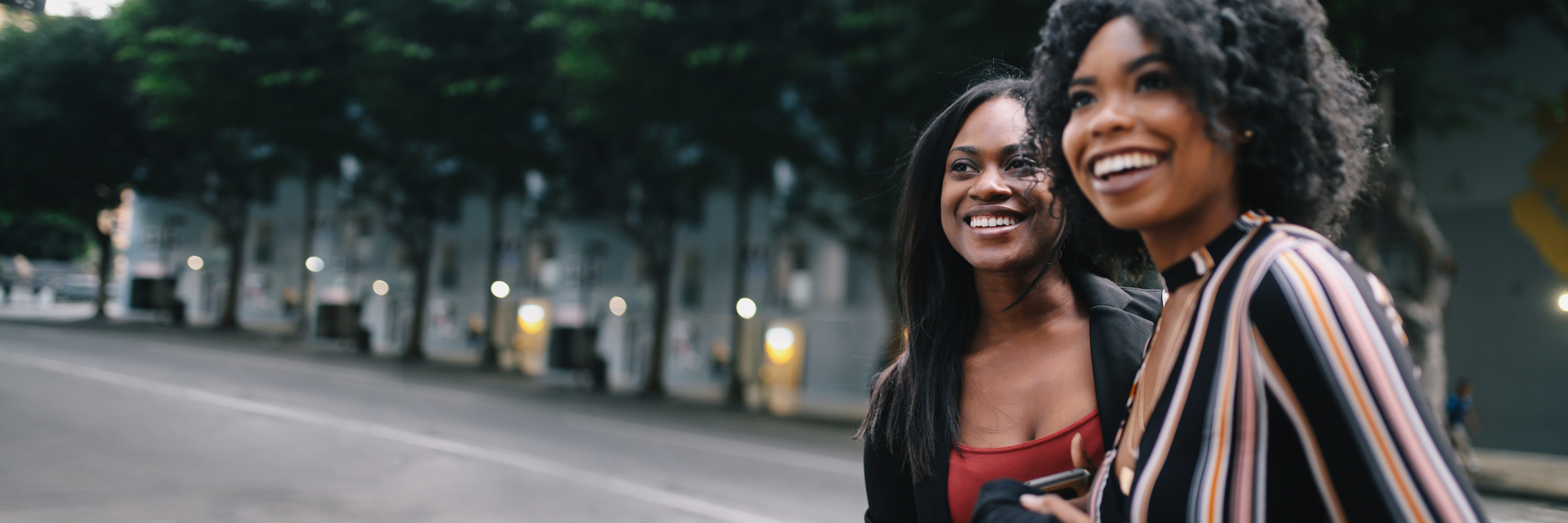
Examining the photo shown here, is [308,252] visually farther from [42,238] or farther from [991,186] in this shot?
[991,186]

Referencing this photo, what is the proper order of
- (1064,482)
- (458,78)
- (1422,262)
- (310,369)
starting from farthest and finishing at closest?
(310,369) < (458,78) < (1422,262) < (1064,482)

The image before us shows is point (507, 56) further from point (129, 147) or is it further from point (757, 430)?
point (129, 147)

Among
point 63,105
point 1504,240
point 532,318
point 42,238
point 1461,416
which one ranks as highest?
point 63,105

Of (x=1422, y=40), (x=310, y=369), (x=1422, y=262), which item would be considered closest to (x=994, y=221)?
(x=1422, y=40)

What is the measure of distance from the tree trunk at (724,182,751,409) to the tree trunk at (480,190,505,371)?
246 inches

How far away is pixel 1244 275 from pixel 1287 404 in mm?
135

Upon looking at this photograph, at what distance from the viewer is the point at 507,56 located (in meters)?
19.7

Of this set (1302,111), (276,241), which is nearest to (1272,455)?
(1302,111)

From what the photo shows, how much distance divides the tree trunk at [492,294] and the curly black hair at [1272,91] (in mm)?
24960

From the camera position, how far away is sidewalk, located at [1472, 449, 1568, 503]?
11.8 m

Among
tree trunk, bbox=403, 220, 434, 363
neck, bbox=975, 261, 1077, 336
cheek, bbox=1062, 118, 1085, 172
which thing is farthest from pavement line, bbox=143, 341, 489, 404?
A: cheek, bbox=1062, 118, 1085, 172

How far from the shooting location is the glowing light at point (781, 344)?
1000 inches

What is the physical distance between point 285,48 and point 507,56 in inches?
322

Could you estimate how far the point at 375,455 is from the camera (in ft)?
35.4
